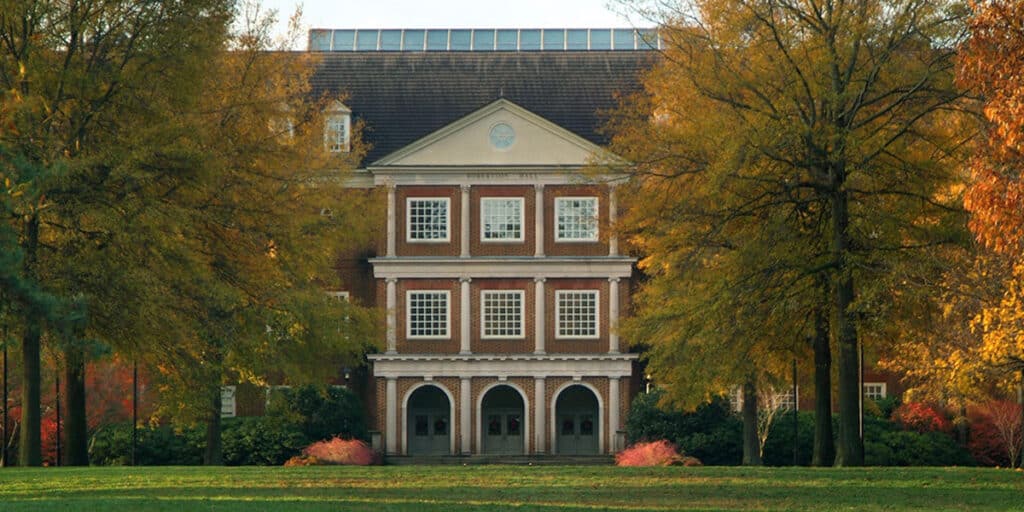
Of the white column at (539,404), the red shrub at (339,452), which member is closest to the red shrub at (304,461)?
the red shrub at (339,452)

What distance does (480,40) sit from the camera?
66062 millimetres

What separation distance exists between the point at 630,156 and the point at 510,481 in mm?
8672

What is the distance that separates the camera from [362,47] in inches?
2594

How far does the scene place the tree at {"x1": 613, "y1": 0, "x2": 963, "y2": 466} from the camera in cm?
2858

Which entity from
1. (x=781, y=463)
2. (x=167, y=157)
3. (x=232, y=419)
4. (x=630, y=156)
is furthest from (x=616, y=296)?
(x=167, y=157)

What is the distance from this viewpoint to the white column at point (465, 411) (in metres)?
56.1

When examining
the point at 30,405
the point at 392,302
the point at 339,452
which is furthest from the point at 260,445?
the point at 30,405

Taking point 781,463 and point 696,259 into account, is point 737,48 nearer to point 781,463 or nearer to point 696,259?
point 696,259

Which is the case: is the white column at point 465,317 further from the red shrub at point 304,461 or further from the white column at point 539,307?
the red shrub at point 304,461

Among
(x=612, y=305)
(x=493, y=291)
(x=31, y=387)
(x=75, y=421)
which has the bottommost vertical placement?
(x=75, y=421)

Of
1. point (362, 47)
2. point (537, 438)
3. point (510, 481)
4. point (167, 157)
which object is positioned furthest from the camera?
point (362, 47)

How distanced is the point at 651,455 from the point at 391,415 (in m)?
11.5

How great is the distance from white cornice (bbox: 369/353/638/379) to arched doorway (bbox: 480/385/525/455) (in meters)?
1.77

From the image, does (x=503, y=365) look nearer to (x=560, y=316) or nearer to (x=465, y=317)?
(x=465, y=317)
